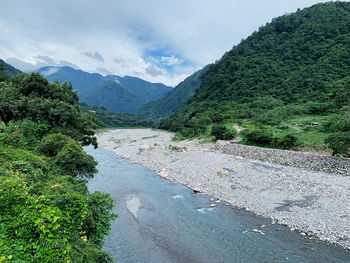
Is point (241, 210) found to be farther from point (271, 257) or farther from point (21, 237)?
point (21, 237)

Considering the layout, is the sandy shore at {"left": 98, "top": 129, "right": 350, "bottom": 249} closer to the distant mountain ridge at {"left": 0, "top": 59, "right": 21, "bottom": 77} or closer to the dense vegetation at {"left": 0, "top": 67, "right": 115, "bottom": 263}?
the dense vegetation at {"left": 0, "top": 67, "right": 115, "bottom": 263}

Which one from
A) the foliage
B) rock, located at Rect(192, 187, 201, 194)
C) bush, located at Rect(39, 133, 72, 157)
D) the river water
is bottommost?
the river water

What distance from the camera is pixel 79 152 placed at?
14.3 m

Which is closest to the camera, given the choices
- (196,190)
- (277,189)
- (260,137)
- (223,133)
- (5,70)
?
(277,189)

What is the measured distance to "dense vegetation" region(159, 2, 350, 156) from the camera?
154ft

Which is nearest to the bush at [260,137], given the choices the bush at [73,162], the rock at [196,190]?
the rock at [196,190]

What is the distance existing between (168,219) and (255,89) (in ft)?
284

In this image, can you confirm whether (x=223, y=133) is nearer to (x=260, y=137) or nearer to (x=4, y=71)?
(x=260, y=137)

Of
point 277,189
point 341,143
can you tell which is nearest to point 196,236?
point 277,189

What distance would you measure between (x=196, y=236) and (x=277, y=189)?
12299mm

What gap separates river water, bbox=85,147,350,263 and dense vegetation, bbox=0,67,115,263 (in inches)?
141

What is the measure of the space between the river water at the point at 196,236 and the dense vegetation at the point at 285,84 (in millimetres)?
24079

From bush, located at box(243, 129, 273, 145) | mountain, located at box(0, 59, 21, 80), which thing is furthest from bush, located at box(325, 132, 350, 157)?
mountain, located at box(0, 59, 21, 80)

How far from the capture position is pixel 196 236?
14891mm
